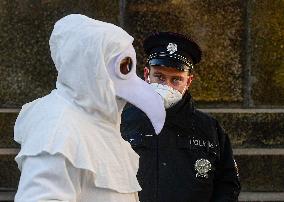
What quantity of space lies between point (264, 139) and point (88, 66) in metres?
3.39

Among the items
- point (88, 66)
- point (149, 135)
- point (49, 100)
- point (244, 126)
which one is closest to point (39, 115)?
point (49, 100)

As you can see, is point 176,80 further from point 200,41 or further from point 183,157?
point 200,41

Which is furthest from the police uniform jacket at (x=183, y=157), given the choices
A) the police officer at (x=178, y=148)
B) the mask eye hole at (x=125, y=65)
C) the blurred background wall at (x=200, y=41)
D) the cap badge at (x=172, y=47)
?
the blurred background wall at (x=200, y=41)

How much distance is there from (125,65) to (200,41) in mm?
3230

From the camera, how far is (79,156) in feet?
6.37

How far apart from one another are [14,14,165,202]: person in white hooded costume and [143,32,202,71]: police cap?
3.93 ft

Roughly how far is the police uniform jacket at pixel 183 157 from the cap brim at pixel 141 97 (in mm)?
1032

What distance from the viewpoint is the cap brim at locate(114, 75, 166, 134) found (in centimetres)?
→ 213

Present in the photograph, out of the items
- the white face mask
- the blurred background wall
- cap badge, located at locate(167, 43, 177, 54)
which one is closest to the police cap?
cap badge, located at locate(167, 43, 177, 54)

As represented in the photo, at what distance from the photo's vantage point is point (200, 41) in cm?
531

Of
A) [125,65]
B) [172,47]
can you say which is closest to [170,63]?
[172,47]

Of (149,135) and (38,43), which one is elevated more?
(38,43)

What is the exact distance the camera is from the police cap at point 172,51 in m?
3.35

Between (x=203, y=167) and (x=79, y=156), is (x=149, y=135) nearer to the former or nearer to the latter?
(x=203, y=167)
